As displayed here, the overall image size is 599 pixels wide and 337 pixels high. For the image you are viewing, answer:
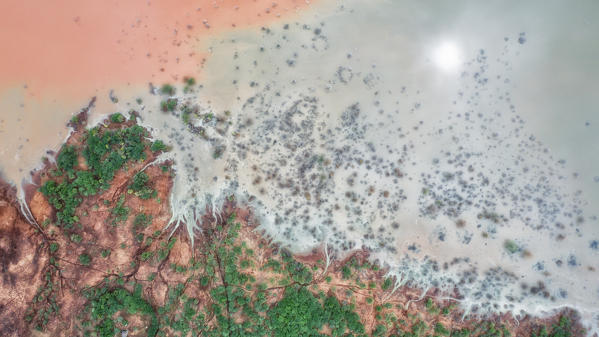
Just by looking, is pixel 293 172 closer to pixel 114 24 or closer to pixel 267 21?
pixel 267 21

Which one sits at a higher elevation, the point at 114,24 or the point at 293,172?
the point at 114,24

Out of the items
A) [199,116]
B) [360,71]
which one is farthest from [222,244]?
[360,71]

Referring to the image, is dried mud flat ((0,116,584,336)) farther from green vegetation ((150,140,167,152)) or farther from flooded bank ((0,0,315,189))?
flooded bank ((0,0,315,189))

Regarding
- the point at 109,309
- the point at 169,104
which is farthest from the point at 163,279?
the point at 169,104

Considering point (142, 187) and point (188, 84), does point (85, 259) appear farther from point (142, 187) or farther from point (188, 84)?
point (188, 84)

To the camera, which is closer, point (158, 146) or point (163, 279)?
point (163, 279)

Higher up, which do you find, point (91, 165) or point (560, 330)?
point (560, 330)

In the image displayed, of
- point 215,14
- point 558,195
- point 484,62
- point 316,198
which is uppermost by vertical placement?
point 484,62
